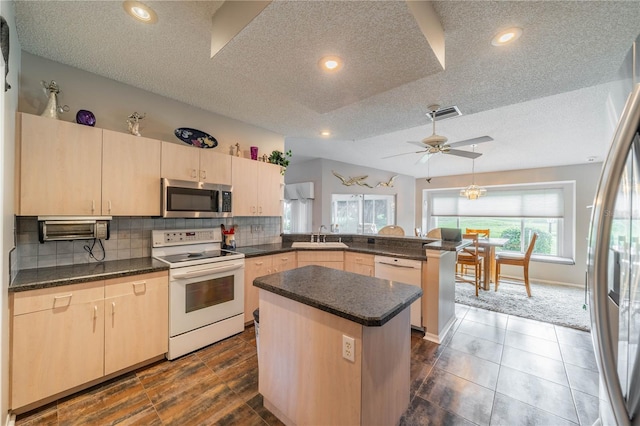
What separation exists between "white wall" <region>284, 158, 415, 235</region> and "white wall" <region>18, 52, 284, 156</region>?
223 cm

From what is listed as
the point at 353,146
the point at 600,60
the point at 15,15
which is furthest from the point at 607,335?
the point at 353,146

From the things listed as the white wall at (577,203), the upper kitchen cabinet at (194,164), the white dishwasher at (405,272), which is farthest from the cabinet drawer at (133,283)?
the white wall at (577,203)

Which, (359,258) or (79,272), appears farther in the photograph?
(359,258)

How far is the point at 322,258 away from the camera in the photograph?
3471 millimetres

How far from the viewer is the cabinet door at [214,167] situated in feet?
9.23

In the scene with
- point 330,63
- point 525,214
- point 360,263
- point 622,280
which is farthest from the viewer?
point 525,214

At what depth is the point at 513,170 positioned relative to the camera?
6.16 meters

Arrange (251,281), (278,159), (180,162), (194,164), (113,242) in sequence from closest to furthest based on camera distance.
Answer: (113,242) → (180,162) → (194,164) → (251,281) → (278,159)

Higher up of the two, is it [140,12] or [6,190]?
[140,12]

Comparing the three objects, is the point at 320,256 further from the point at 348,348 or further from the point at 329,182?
the point at 329,182

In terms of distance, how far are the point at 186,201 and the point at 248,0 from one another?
6.48 feet

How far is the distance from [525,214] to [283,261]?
638cm

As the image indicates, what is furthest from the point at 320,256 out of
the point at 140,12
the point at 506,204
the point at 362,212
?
the point at 506,204

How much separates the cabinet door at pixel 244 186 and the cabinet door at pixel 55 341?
1.58 meters
